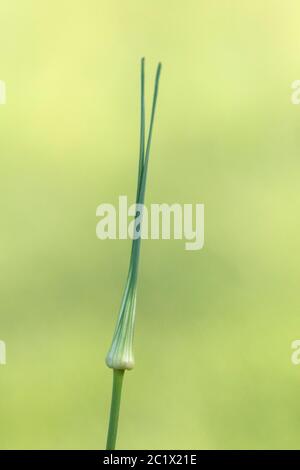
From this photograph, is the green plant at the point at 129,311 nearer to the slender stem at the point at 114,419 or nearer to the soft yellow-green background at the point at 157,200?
the slender stem at the point at 114,419

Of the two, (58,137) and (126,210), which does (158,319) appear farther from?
(58,137)

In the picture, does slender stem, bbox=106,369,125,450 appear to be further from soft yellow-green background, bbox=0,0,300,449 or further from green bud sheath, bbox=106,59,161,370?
soft yellow-green background, bbox=0,0,300,449

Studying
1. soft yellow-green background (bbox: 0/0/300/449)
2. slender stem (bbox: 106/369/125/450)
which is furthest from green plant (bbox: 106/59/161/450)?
soft yellow-green background (bbox: 0/0/300/449)

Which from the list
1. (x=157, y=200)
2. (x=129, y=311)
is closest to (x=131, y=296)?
(x=129, y=311)

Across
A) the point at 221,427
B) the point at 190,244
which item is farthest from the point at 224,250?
the point at 221,427

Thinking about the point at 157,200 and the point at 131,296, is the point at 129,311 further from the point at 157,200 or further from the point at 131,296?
the point at 157,200

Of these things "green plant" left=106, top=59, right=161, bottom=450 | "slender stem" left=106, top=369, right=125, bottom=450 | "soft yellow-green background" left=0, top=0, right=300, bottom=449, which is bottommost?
"slender stem" left=106, top=369, right=125, bottom=450

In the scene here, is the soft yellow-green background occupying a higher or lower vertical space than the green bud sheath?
higher
